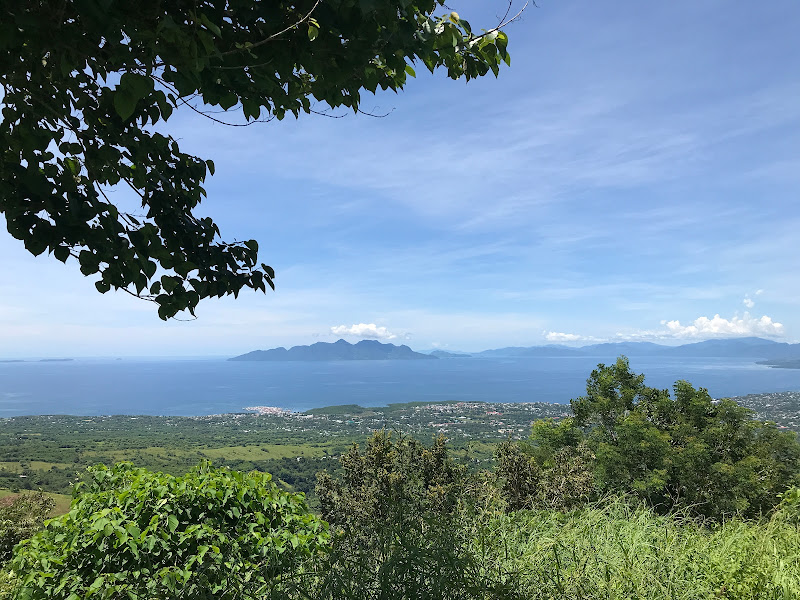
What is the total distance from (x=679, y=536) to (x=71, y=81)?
531 centimetres

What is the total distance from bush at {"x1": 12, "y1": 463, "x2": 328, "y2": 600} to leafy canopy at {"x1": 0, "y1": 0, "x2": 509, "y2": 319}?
61.4 inches

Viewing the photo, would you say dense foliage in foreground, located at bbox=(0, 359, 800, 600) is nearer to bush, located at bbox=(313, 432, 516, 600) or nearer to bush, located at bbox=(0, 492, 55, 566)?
bush, located at bbox=(313, 432, 516, 600)

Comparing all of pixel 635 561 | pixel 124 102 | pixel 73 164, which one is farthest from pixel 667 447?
pixel 124 102

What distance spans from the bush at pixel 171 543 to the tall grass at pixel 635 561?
4.65 ft

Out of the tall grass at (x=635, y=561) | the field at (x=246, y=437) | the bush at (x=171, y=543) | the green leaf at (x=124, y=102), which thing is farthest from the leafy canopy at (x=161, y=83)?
the field at (x=246, y=437)

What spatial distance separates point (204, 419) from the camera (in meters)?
118

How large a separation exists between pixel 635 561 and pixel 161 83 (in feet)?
12.5

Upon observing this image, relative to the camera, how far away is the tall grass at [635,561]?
2500 mm

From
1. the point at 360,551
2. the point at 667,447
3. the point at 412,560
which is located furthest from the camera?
the point at 667,447

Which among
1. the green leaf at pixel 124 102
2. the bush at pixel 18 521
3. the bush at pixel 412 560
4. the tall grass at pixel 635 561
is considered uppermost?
the green leaf at pixel 124 102

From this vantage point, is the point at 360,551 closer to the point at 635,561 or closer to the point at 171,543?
the point at 171,543

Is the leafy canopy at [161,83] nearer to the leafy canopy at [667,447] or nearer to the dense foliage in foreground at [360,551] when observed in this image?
the dense foliage in foreground at [360,551]

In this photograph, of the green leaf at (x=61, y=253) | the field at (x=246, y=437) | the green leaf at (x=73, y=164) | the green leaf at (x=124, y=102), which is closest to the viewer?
the green leaf at (x=124, y=102)

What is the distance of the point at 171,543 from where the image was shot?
10.0ft
